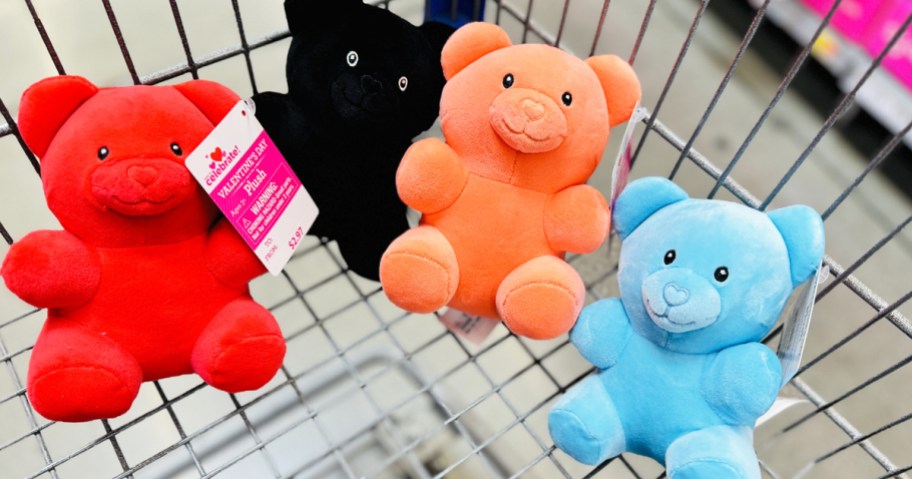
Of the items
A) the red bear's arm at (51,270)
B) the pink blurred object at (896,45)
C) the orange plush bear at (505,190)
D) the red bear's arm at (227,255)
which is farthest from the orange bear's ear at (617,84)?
the pink blurred object at (896,45)

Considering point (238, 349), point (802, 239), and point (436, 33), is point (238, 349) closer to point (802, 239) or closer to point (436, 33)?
point (436, 33)

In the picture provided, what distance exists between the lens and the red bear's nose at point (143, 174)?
1.75 feet

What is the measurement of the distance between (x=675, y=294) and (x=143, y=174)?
0.43 metres

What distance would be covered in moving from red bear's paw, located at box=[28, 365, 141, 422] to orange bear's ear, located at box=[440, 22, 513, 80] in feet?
1.30

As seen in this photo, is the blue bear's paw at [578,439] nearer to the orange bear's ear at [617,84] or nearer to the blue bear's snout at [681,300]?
the blue bear's snout at [681,300]

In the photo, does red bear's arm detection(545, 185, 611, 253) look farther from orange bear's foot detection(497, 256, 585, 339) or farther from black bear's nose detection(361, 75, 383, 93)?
black bear's nose detection(361, 75, 383, 93)

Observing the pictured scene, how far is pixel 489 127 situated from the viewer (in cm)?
62

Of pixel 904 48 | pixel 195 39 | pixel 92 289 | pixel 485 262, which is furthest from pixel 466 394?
pixel 904 48

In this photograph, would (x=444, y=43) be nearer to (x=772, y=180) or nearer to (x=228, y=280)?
(x=228, y=280)

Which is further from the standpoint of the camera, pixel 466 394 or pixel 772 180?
pixel 772 180

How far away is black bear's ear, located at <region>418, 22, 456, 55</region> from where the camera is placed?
72 cm

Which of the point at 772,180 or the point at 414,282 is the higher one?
the point at 414,282

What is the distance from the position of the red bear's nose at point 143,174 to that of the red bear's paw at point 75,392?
15cm

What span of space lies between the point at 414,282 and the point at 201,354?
0.19m
